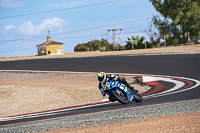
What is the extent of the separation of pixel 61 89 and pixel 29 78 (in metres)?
5.58

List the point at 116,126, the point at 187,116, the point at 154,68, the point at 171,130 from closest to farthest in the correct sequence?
the point at 171,130
the point at 116,126
the point at 187,116
the point at 154,68

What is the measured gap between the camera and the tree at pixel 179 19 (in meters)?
55.7

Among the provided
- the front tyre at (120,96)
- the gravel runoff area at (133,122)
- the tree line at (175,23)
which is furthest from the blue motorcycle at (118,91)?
the tree line at (175,23)

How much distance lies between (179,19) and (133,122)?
2125 inches

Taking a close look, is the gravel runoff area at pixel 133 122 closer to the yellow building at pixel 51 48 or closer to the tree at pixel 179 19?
the tree at pixel 179 19

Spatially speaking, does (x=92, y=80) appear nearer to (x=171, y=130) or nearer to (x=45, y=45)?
(x=171, y=130)

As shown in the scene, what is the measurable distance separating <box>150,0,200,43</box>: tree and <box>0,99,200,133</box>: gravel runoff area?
49.6 metres

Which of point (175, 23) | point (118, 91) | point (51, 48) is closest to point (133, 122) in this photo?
point (118, 91)

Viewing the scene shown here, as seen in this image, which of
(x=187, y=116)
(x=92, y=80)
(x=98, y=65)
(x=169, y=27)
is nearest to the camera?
(x=187, y=116)

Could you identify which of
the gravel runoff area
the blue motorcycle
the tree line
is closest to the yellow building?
the tree line

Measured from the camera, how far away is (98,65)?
25938mm

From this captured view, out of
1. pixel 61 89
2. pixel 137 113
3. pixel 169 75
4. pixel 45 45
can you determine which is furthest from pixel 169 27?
pixel 137 113

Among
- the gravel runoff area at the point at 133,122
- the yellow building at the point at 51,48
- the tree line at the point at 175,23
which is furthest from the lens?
the yellow building at the point at 51,48

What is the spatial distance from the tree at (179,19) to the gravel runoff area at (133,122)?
4956cm
